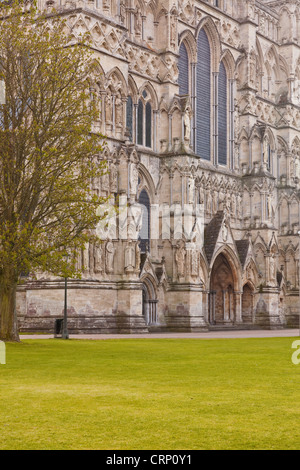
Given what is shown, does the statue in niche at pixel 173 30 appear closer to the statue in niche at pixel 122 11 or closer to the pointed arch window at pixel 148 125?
the statue in niche at pixel 122 11

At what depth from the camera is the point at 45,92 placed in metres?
30.1

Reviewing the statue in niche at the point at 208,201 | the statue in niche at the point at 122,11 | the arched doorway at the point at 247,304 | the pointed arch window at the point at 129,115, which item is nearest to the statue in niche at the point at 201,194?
the statue in niche at the point at 208,201

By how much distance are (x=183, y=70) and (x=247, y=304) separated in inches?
674

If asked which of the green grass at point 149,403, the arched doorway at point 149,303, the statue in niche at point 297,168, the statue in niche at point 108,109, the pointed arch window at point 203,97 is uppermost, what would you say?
the pointed arch window at point 203,97

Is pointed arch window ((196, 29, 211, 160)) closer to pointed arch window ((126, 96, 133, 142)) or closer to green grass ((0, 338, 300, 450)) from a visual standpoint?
pointed arch window ((126, 96, 133, 142))

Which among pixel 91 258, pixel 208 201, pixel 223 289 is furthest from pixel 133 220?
pixel 223 289

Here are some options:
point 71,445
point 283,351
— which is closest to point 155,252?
point 283,351

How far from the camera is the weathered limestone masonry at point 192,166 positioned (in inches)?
1618

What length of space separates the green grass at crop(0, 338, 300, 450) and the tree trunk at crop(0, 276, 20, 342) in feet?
A: 22.7

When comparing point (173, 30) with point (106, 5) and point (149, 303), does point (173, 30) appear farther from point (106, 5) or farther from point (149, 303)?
point (149, 303)

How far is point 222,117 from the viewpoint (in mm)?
57062

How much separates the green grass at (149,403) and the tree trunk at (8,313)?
22.7ft
